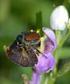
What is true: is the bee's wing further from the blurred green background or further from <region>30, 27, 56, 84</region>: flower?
the blurred green background

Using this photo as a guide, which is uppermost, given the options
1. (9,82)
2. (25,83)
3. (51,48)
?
(51,48)

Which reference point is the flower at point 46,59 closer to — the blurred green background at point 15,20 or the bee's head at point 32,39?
the bee's head at point 32,39

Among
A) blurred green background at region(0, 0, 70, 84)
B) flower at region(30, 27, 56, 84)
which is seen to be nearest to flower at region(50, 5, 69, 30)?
flower at region(30, 27, 56, 84)

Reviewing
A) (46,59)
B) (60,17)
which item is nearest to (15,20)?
(60,17)

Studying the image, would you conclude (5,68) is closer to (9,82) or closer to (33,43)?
(9,82)

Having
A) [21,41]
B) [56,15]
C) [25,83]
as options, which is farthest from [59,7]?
[25,83]

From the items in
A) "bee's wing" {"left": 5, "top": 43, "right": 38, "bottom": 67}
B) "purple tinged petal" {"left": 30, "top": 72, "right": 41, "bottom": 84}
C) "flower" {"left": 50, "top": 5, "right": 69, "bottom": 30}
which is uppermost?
"flower" {"left": 50, "top": 5, "right": 69, "bottom": 30}

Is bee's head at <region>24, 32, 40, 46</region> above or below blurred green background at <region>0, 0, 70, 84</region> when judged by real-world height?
above
